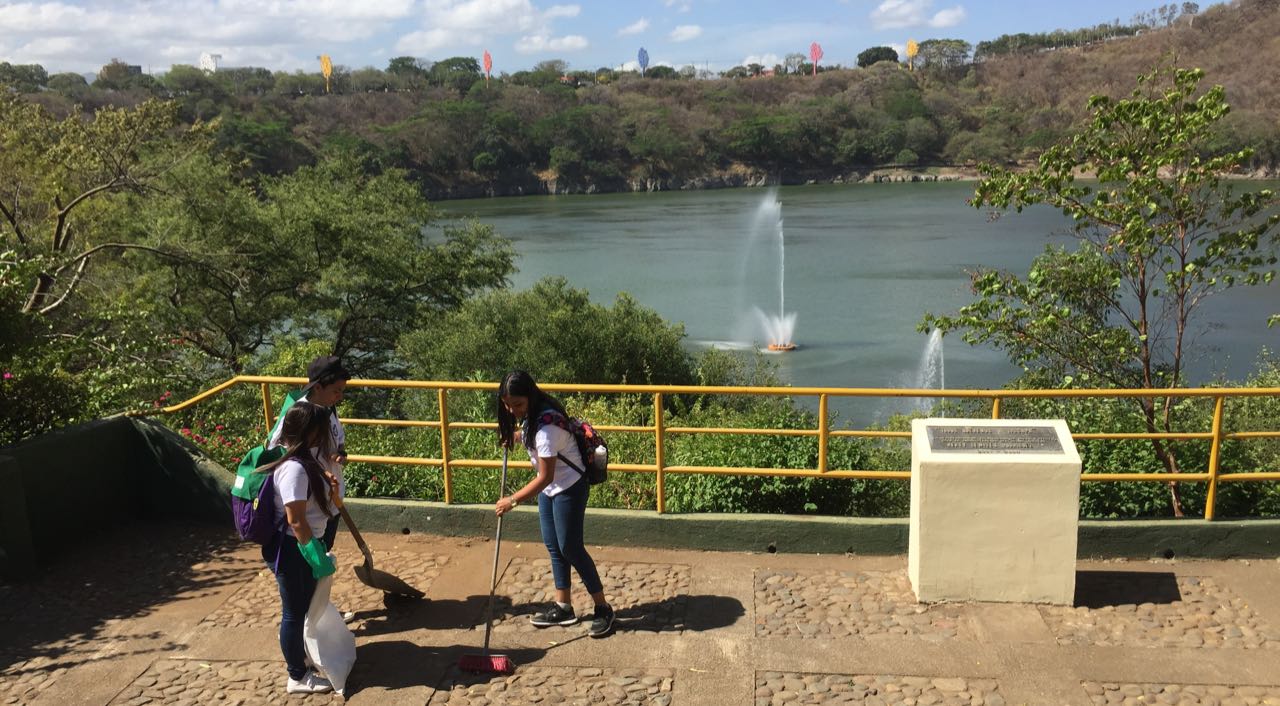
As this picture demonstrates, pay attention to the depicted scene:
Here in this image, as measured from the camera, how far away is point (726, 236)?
62719 mm

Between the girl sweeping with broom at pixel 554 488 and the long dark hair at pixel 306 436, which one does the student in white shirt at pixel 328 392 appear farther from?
the girl sweeping with broom at pixel 554 488

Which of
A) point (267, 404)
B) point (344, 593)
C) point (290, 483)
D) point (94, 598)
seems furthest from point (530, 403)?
point (94, 598)

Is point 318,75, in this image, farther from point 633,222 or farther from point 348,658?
point 348,658

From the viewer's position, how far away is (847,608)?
5664 millimetres

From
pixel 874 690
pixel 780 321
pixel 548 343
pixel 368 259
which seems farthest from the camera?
pixel 780 321

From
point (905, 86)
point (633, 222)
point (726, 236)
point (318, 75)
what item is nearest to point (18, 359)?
point (726, 236)

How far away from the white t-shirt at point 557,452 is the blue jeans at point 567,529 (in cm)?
4

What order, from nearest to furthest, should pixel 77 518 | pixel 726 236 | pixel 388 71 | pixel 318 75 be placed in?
pixel 77 518 < pixel 726 236 < pixel 318 75 < pixel 388 71

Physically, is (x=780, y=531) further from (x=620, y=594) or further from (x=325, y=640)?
(x=325, y=640)

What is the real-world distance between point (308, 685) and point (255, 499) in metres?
1.02

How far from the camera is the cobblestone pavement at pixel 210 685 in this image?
4871mm

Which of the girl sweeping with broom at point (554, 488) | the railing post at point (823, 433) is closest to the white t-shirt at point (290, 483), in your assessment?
the girl sweeping with broom at point (554, 488)

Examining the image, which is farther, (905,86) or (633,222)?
(905,86)

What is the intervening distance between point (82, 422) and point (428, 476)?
251 centimetres
